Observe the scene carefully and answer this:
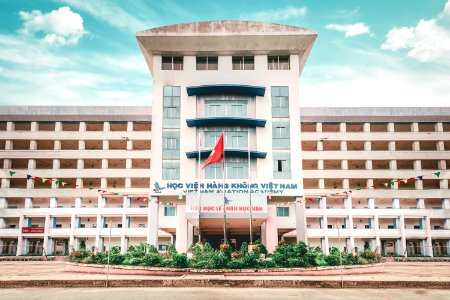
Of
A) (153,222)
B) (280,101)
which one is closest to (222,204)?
(153,222)

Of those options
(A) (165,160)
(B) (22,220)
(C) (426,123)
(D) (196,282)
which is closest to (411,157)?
(C) (426,123)

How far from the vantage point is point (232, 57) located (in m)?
49.4

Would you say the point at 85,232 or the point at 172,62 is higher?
the point at 172,62

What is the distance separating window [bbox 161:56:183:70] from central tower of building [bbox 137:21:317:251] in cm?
12

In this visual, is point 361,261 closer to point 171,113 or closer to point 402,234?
point 171,113

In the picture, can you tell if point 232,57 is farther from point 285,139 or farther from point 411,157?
point 411,157

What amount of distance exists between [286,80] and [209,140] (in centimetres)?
1158

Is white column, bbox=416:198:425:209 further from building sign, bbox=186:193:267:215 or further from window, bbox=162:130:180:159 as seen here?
window, bbox=162:130:180:159

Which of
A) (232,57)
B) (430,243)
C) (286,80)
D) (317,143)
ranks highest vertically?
(232,57)

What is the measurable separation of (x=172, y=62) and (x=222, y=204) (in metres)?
19.1

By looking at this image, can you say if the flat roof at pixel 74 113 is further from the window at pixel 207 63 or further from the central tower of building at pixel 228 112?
the window at pixel 207 63

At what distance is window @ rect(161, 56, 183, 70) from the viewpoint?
49250mm

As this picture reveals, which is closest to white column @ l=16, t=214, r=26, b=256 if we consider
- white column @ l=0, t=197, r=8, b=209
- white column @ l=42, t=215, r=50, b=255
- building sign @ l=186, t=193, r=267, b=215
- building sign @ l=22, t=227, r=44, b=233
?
building sign @ l=22, t=227, r=44, b=233

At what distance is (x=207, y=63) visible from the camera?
49.4m
